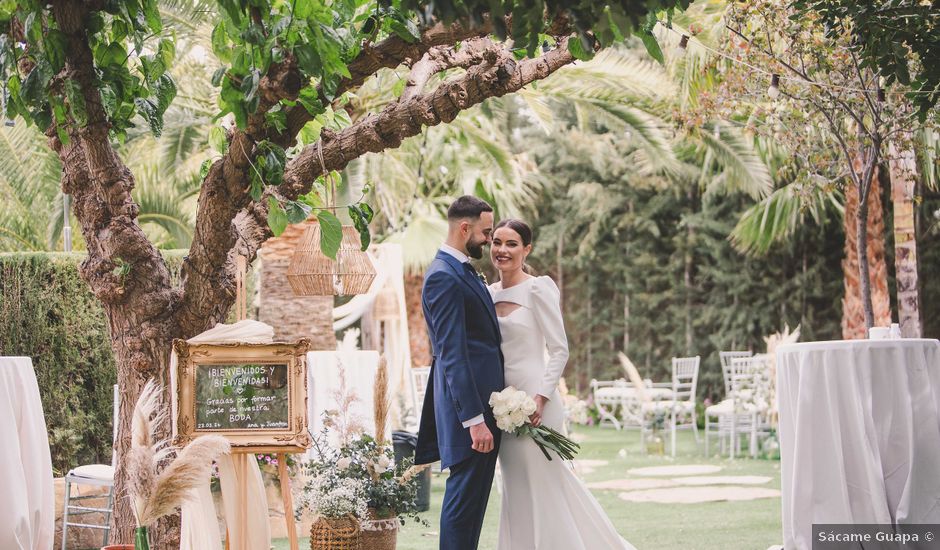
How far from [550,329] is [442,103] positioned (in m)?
1.16

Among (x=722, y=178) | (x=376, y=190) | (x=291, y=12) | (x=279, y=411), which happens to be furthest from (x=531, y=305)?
(x=722, y=178)

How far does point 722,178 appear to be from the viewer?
16453mm

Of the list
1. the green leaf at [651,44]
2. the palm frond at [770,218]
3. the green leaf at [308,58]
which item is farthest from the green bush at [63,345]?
the palm frond at [770,218]

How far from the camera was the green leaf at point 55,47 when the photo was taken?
352cm

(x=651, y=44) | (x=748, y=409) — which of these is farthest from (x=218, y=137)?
(x=748, y=409)

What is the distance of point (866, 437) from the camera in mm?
4918

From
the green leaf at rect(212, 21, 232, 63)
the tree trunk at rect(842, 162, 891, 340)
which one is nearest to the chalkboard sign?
the green leaf at rect(212, 21, 232, 63)

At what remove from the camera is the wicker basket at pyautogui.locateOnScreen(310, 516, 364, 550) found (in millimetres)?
5316

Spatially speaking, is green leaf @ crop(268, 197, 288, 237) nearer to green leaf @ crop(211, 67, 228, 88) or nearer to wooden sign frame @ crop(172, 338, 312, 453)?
wooden sign frame @ crop(172, 338, 312, 453)

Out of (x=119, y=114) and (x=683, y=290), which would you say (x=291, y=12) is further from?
(x=683, y=290)

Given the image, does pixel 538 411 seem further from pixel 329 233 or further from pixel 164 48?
pixel 164 48

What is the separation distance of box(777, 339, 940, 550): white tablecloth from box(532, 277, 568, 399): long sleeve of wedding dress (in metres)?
1.33

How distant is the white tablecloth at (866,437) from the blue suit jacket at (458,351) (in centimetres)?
165

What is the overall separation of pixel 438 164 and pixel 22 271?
7.96 m
